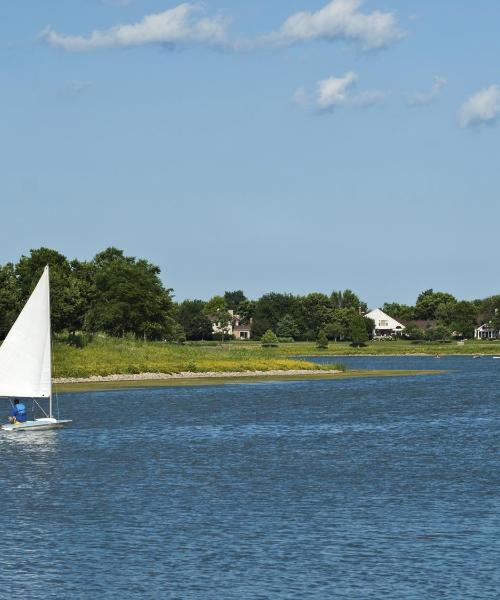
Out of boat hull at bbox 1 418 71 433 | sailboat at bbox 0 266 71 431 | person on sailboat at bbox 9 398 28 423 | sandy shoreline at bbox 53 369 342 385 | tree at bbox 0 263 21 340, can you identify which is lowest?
boat hull at bbox 1 418 71 433

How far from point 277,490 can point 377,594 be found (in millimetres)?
17949

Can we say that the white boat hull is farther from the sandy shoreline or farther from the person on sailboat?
the sandy shoreline

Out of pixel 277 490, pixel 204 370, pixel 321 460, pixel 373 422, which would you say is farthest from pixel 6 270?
pixel 277 490

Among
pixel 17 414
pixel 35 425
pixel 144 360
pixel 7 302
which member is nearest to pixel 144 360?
pixel 144 360

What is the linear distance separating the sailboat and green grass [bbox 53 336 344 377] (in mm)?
54268

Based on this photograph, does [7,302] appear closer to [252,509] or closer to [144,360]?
[144,360]

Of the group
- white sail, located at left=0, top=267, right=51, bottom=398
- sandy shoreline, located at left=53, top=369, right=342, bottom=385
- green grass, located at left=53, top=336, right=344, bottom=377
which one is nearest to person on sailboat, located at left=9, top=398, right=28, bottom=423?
white sail, located at left=0, top=267, right=51, bottom=398

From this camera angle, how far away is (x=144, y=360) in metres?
144

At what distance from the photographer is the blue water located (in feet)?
106

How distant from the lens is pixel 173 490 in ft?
159

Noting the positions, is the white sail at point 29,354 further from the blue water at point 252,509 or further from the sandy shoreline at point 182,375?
the sandy shoreline at point 182,375

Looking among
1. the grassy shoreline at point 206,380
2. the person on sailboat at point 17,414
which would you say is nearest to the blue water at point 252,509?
the person on sailboat at point 17,414

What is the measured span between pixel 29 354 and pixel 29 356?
0.13 meters

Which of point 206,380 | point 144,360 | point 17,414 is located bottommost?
point 17,414
